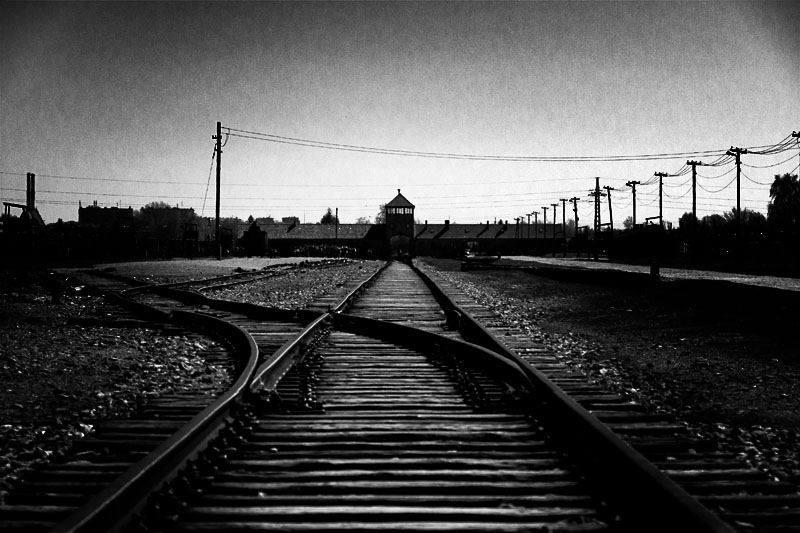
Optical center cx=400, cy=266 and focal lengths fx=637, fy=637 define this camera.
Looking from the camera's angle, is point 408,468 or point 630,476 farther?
point 408,468

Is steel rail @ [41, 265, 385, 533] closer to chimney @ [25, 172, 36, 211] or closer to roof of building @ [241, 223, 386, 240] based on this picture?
chimney @ [25, 172, 36, 211]

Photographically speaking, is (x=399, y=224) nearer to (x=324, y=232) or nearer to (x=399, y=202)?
(x=399, y=202)

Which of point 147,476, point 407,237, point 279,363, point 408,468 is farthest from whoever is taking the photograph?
point 407,237

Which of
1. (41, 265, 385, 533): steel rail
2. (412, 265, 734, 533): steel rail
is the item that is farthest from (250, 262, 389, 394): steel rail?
(412, 265, 734, 533): steel rail

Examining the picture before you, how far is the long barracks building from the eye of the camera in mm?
123688

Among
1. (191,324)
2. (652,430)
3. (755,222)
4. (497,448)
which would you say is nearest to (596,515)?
(497,448)

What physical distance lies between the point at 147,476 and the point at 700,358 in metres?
7.25

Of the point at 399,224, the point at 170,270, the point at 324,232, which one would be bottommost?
the point at 170,270

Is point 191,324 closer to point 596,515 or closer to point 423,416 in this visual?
point 423,416

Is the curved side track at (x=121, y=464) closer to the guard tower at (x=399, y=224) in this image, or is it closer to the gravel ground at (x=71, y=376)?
the gravel ground at (x=71, y=376)

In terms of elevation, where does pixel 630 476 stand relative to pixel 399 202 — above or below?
below

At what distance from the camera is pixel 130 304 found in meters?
12.7

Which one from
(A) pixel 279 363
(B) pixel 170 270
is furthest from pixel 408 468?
(B) pixel 170 270

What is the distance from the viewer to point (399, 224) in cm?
12488
